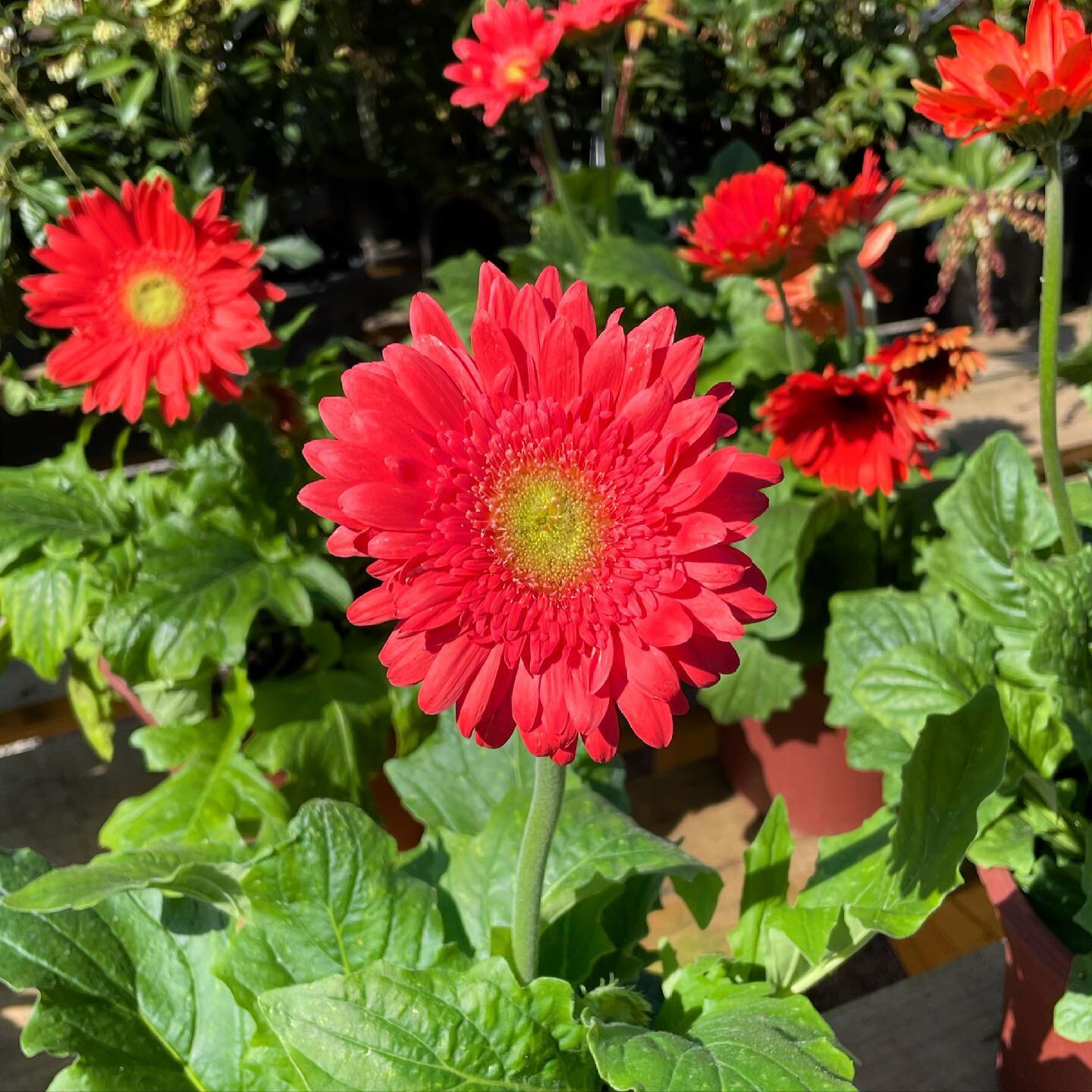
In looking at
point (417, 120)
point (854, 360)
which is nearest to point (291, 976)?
point (854, 360)

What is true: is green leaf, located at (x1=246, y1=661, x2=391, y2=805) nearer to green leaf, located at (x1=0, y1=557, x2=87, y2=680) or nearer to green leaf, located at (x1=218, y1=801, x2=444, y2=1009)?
green leaf, located at (x1=0, y1=557, x2=87, y2=680)

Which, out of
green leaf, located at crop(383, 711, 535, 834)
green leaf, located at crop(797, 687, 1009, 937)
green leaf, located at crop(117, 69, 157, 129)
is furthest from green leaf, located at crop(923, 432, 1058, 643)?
green leaf, located at crop(117, 69, 157, 129)

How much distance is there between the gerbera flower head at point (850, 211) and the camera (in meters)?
0.97

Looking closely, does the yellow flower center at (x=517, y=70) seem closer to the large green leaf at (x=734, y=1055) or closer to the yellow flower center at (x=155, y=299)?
the yellow flower center at (x=155, y=299)

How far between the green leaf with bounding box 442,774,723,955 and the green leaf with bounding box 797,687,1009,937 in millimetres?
107

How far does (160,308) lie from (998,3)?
5.31 ft

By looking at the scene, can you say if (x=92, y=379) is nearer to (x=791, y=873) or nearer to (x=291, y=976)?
(x=291, y=976)

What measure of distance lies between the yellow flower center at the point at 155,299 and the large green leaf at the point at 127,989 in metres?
0.50

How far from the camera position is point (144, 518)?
110cm

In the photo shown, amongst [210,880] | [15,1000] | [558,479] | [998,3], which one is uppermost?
[998,3]

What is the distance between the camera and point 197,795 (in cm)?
98

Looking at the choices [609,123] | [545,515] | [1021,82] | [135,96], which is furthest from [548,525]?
[135,96]

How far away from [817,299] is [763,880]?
61 cm

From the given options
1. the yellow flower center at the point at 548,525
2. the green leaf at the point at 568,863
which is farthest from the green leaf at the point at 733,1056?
the yellow flower center at the point at 548,525
